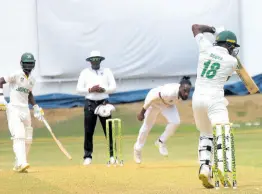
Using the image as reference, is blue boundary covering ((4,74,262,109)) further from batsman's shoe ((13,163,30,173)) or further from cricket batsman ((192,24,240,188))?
cricket batsman ((192,24,240,188))

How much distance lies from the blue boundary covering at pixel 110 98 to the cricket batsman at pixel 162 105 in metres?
5.99

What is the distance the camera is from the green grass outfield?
8289 mm

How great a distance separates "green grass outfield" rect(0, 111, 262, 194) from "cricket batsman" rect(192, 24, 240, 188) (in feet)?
1.17

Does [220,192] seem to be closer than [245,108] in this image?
Yes

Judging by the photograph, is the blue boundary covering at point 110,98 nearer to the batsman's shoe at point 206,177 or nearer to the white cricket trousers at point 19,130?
the white cricket trousers at point 19,130

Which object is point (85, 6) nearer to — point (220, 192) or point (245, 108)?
point (245, 108)

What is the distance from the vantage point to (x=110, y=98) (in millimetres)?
17406

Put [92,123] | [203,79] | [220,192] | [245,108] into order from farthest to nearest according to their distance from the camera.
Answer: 1. [245,108]
2. [92,123]
3. [203,79]
4. [220,192]

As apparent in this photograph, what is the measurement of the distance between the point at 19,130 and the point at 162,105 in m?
1.82

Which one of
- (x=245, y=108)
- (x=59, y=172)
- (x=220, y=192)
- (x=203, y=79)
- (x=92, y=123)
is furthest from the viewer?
(x=245, y=108)

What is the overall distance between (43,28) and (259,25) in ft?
14.4

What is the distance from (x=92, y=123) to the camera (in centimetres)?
1179

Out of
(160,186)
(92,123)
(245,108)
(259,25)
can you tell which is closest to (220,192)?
(160,186)

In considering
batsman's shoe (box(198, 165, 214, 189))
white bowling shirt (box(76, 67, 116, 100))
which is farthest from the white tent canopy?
batsman's shoe (box(198, 165, 214, 189))
